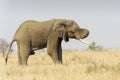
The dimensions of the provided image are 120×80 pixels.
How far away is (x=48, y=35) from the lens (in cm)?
1406

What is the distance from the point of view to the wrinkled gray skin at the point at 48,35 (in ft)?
45.6

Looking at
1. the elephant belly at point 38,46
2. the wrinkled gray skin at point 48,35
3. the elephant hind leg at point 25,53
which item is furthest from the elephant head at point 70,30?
the elephant hind leg at point 25,53

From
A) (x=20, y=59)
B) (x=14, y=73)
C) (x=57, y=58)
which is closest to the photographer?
(x=14, y=73)

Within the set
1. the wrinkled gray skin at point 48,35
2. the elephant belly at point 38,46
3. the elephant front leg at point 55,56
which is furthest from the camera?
the elephant belly at point 38,46

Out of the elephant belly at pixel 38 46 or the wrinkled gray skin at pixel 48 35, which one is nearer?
the wrinkled gray skin at pixel 48 35

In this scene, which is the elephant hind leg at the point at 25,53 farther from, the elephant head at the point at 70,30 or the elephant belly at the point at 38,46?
the elephant head at the point at 70,30

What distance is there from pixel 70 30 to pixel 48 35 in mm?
856

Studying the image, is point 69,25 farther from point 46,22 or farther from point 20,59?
point 20,59

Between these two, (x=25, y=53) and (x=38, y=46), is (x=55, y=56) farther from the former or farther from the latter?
(x=25, y=53)

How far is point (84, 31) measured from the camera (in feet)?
46.4

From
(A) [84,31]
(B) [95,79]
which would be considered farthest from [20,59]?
(B) [95,79]

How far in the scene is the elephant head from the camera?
45.9ft

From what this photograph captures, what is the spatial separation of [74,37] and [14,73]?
5.05 metres

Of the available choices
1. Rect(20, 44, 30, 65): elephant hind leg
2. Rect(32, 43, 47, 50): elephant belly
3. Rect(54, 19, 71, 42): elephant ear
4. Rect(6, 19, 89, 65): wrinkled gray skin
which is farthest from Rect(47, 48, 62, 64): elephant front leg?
Rect(20, 44, 30, 65): elephant hind leg
